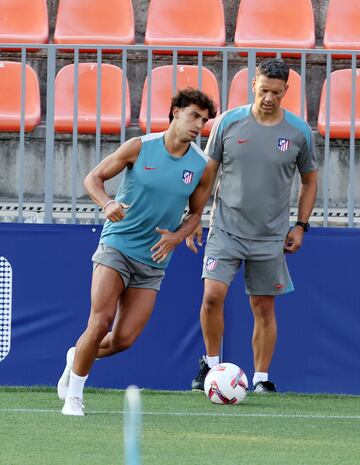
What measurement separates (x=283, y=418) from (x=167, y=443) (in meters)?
1.25

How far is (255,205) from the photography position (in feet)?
24.1

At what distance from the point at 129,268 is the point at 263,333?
139 centimetres

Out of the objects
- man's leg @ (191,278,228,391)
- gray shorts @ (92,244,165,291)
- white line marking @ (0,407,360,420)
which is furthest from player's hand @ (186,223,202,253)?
white line marking @ (0,407,360,420)

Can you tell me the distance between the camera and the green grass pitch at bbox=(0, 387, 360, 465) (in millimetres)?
5036

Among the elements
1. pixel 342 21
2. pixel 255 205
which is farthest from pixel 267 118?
pixel 342 21

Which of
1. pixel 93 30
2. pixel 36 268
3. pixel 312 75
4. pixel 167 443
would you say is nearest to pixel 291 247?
pixel 36 268

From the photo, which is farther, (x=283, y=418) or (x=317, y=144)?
(x=317, y=144)

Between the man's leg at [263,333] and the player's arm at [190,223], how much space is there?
1.05 m

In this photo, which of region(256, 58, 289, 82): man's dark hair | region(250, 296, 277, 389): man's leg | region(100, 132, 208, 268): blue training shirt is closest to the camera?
region(100, 132, 208, 268): blue training shirt

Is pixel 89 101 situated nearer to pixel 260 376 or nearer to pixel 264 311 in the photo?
pixel 264 311

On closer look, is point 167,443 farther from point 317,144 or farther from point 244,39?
point 244,39

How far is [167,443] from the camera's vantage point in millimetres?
5430

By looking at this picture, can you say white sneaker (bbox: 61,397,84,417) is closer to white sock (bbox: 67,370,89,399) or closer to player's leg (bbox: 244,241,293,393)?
white sock (bbox: 67,370,89,399)

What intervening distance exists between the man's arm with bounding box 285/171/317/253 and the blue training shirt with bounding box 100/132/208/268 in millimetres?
1097
